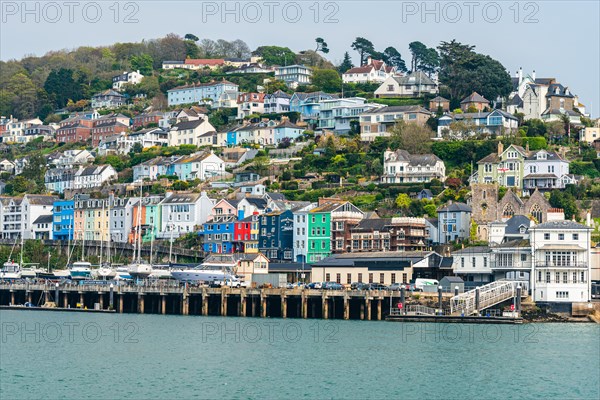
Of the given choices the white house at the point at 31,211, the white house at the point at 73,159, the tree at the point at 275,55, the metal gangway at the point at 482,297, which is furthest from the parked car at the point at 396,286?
the tree at the point at 275,55

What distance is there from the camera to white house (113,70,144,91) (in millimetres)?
182125

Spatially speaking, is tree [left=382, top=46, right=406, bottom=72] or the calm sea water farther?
tree [left=382, top=46, right=406, bottom=72]

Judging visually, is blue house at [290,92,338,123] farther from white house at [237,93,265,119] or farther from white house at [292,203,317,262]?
white house at [292,203,317,262]

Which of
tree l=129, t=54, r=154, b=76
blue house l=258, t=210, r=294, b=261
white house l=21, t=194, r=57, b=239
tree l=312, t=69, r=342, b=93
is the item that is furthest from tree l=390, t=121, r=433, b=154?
tree l=129, t=54, r=154, b=76

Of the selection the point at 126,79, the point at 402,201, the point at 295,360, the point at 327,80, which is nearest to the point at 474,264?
the point at 402,201

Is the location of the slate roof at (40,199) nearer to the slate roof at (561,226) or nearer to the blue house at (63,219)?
the blue house at (63,219)

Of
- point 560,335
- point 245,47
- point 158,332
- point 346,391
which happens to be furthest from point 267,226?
point 245,47

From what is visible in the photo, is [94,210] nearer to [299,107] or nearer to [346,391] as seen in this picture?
[299,107]

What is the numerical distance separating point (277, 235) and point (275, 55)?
258ft

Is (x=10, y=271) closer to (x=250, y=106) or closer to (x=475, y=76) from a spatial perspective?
(x=250, y=106)

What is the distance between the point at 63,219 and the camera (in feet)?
419

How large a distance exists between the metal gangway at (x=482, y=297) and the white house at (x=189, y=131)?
69818 mm

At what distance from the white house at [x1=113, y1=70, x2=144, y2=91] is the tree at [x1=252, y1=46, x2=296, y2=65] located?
1770 cm

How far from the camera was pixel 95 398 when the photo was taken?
164 feet
